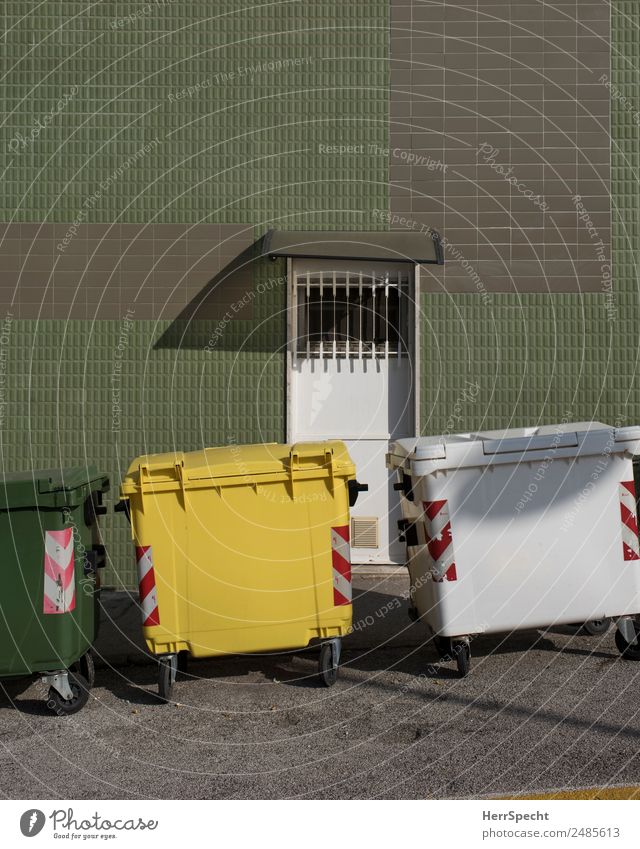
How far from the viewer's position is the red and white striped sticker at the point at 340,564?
6.46 m

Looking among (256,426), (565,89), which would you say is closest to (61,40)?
(256,426)

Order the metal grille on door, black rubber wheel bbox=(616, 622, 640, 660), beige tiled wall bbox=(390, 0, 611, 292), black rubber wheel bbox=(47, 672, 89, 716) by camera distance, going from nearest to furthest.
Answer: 1. black rubber wheel bbox=(47, 672, 89, 716)
2. black rubber wheel bbox=(616, 622, 640, 660)
3. beige tiled wall bbox=(390, 0, 611, 292)
4. the metal grille on door

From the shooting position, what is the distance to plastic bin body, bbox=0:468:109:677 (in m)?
6.07

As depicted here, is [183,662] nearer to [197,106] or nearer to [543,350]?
[543,350]

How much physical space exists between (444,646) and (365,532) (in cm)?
323

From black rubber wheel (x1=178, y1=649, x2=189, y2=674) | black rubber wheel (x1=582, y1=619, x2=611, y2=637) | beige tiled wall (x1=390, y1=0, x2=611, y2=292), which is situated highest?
beige tiled wall (x1=390, y1=0, x2=611, y2=292)

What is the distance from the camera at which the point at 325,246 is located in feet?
30.6

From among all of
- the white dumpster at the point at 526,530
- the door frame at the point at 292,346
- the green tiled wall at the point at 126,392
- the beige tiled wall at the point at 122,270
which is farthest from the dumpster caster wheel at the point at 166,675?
the beige tiled wall at the point at 122,270

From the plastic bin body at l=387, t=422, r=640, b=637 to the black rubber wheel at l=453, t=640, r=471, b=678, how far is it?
12cm

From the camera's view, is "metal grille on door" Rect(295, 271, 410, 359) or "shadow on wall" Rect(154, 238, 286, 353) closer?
"shadow on wall" Rect(154, 238, 286, 353)

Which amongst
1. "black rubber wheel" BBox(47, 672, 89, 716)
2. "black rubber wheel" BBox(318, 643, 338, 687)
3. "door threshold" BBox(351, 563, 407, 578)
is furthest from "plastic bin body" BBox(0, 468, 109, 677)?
"door threshold" BBox(351, 563, 407, 578)

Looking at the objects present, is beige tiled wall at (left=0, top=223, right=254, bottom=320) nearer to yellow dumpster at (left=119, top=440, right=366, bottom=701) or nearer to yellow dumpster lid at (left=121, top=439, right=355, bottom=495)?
yellow dumpster lid at (left=121, top=439, right=355, bottom=495)

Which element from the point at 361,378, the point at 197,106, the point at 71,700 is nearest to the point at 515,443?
the point at 71,700

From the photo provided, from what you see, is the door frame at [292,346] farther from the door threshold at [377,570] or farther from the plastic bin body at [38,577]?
the plastic bin body at [38,577]
